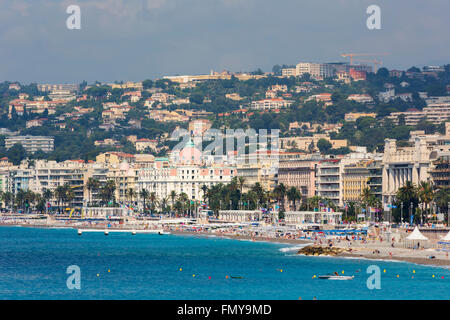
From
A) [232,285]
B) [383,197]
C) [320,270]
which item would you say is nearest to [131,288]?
[232,285]

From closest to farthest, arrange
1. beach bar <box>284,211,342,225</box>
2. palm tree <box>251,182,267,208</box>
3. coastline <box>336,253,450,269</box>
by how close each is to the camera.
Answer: coastline <box>336,253,450,269</box>, beach bar <box>284,211,342,225</box>, palm tree <box>251,182,267,208</box>

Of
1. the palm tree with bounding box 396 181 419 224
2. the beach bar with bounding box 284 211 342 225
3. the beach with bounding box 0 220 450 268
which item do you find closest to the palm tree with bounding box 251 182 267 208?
the beach bar with bounding box 284 211 342 225

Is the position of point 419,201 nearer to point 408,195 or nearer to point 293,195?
point 408,195

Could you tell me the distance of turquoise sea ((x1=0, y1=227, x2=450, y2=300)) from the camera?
261 feet

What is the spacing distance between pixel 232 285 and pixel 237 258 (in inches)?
1182

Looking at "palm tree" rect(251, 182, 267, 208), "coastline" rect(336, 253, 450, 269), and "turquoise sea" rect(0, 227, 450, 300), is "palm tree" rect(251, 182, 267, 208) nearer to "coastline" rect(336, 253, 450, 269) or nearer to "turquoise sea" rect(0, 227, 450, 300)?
"turquoise sea" rect(0, 227, 450, 300)

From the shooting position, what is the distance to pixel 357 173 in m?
183

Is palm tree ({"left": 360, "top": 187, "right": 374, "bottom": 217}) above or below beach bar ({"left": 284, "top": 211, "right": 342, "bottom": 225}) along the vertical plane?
above

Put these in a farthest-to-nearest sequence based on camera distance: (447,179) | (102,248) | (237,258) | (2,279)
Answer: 1. (447,179)
2. (102,248)
3. (237,258)
4. (2,279)

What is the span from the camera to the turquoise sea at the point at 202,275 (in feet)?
261

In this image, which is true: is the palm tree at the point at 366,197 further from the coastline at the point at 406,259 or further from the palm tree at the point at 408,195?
the coastline at the point at 406,259
